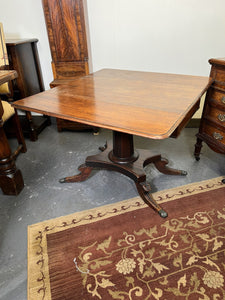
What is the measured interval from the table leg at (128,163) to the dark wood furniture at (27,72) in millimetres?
1071

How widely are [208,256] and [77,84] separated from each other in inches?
55.9

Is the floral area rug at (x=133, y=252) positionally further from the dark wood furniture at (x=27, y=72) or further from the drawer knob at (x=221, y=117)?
the dark wood furniture at (x=27, y=72)

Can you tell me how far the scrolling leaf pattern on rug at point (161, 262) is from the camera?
1182 mm

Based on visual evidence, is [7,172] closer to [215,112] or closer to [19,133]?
[19,133]

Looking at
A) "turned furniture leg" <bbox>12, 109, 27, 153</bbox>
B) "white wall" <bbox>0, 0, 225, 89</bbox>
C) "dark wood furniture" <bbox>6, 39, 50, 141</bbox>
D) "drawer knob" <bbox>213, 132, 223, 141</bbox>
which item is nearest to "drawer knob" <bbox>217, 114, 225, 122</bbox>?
"drawer knob" <bbox>213, 132, 223, 141</bbox>

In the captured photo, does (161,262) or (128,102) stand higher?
(128,102)

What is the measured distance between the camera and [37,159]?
2.33 meters

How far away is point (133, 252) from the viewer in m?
1.38

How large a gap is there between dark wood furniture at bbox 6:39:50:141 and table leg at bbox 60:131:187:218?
1071 millimetres

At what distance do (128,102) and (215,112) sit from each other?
3.19 ft

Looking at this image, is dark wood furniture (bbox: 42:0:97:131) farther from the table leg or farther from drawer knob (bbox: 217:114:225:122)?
drawer knob (bbox: 217:114:225:122)

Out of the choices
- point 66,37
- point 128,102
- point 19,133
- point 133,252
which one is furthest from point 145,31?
point 133,252

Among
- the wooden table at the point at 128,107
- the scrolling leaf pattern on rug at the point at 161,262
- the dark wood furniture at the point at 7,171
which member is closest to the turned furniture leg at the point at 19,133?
the dark wood furniture at the point at 7,171

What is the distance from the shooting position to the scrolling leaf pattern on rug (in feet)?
3.88
